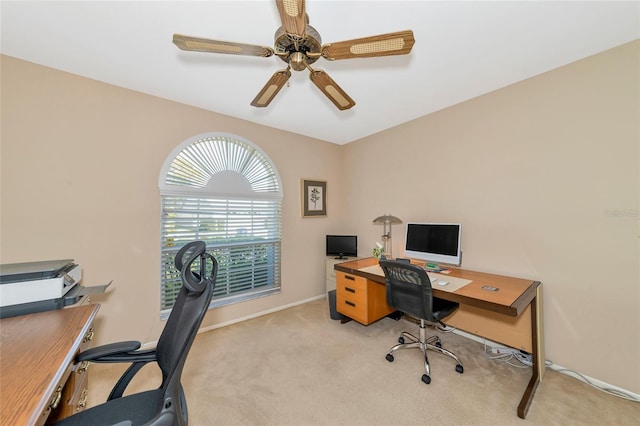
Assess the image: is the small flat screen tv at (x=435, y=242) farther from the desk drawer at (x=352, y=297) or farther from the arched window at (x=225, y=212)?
the arched window at (x=225, y=212)

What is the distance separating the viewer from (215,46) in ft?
4.17

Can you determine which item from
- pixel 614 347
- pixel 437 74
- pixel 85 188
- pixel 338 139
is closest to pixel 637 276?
pixel 614 347

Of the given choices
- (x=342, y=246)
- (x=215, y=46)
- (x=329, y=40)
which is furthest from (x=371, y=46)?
(x=342, y=246)

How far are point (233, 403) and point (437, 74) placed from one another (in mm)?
3094

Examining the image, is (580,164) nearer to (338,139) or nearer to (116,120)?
(338,139)

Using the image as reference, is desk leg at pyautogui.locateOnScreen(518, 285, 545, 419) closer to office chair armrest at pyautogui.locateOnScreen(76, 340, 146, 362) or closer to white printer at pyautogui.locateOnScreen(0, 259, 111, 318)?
office chair armrest at pyautogui.locateOnScreen(76, 340, 146, 362)

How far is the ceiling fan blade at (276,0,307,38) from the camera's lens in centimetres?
101

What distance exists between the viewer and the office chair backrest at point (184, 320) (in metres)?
0.85

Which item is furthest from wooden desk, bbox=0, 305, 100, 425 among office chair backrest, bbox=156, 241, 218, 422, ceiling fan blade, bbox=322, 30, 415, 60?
ceiling fan blade, bbox=322, 30, 415, 60

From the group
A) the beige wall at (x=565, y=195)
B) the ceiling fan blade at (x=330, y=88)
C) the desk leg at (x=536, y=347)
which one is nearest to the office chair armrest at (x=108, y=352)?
the ceiling fan blade at (x=330, y=88)

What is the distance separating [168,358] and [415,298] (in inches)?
69.1

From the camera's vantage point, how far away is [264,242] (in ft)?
10.4

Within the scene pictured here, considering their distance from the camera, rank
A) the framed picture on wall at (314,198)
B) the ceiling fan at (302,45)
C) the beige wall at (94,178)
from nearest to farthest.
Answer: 1. the ceiling fan at (302,45)
2. the beige wall at (94,178)
3. the framed picture on wall at (314,198)

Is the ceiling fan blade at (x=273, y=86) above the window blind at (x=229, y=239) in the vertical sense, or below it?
above
